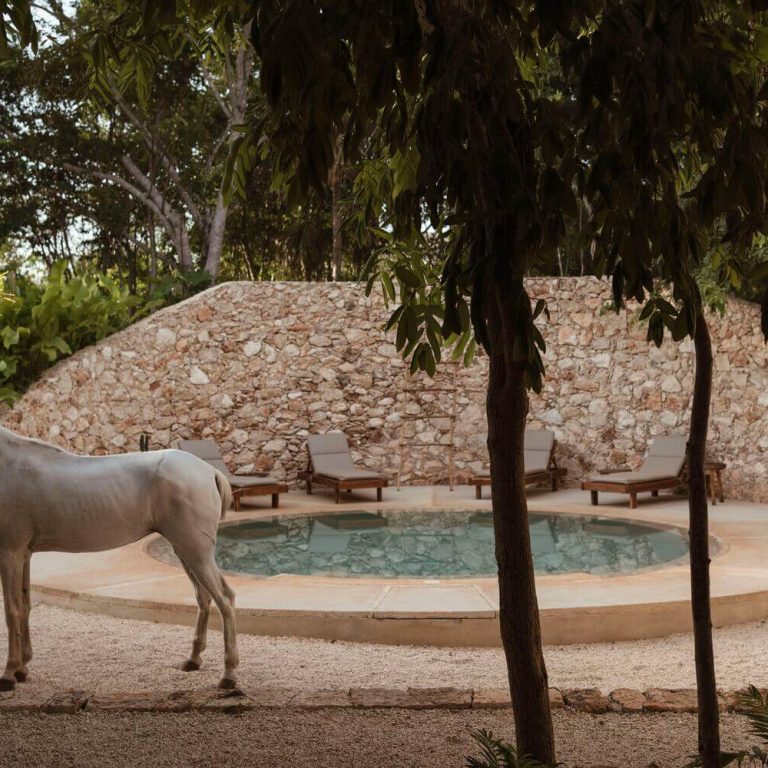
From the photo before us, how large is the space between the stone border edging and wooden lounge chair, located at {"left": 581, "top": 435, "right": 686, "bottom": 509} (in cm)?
684

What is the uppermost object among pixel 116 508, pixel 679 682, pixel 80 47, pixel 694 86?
pixel 80 47

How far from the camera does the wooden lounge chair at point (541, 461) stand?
39.4 ft

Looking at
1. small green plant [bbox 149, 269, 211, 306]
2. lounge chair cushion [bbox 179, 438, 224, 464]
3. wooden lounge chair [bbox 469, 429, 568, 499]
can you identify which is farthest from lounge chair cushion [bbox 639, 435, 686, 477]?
small green plant [bbox 149, 269, 211, 306]

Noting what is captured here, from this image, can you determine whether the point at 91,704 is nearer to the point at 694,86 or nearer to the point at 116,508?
the point at 116,508

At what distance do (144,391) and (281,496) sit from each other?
221 cm

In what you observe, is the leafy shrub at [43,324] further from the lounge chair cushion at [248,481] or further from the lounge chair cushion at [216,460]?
the lounge chair cushion at [248,481]

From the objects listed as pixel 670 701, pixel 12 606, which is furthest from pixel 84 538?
pixel 670 701

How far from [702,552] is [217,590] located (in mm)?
2539

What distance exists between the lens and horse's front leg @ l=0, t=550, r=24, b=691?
179 inches

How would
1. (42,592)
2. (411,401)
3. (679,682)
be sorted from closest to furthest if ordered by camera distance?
(679,682), (42,592), (411,401)

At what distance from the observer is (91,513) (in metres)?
4.65

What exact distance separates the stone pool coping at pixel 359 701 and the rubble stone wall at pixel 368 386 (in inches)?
308

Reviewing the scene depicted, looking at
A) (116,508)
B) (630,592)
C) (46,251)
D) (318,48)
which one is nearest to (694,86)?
(318,48)

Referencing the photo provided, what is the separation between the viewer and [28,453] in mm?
4664
